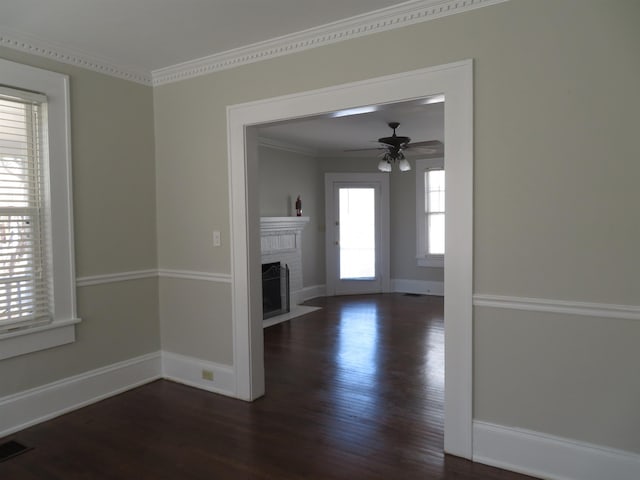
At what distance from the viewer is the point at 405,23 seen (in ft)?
8.57

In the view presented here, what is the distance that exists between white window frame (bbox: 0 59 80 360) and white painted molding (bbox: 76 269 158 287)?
10cm

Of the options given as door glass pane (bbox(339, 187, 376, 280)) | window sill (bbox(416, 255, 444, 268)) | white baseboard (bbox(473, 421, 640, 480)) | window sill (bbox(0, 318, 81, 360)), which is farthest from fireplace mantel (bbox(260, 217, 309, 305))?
white baseboard (bbox(473, 421, 640, 480))

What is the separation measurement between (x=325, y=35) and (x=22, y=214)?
233 centimetres

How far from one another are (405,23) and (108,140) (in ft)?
7.86

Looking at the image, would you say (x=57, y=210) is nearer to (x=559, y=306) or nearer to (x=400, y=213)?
(x=559, y=306)

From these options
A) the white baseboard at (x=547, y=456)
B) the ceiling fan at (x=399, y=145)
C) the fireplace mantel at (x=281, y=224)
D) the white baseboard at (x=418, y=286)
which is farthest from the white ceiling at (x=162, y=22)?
the white baseboard at (x=418, y=286)

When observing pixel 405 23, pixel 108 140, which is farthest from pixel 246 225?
pixel 405 23

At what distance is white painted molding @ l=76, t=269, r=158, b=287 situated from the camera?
3336mm

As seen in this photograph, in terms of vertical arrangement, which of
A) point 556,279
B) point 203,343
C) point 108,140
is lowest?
point 203,343

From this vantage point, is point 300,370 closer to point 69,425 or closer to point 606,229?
point 69,425

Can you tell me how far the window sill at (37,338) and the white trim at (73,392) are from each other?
284 millimetres

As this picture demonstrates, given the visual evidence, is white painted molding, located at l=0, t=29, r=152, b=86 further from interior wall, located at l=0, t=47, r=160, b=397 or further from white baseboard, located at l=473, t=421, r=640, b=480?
white baseboard, located at l=473, t=421, r=640, b=480

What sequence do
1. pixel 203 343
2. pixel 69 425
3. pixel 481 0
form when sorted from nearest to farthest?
1. pixel 481 0
2. pixel 69 425
3. pixel 203 343

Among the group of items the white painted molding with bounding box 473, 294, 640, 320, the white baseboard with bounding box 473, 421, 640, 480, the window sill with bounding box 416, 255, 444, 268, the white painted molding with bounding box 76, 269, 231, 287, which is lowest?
the white baseboard with bounding box 473, 421, 640, 480
